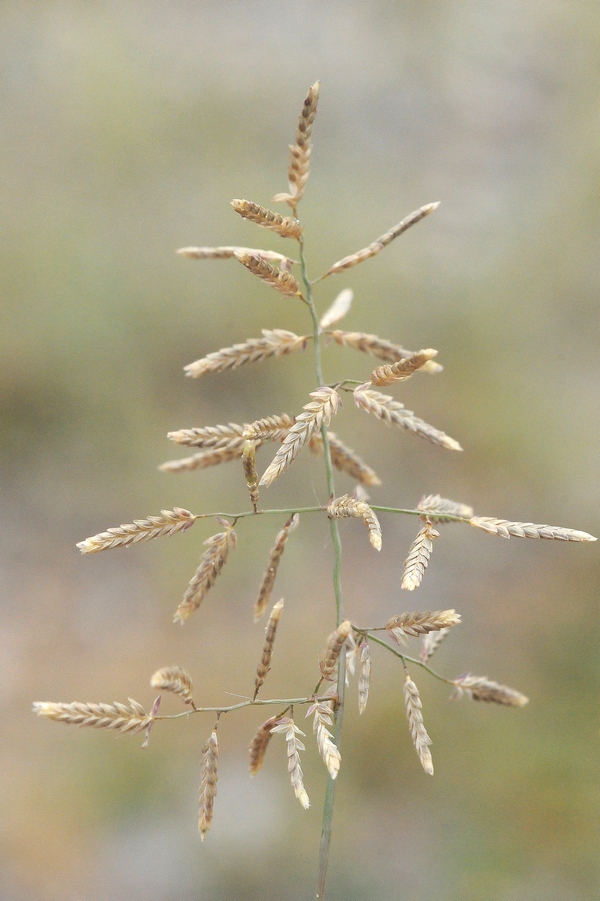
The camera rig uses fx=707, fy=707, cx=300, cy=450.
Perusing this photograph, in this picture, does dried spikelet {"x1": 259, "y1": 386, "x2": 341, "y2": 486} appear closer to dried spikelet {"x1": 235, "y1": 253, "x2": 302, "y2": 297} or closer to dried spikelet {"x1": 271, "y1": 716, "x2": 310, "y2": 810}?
dried spikelet {"x1": 235, "y1": 253, "x2": 302, "y2": 297}

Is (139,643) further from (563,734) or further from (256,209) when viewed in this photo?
(256,209)

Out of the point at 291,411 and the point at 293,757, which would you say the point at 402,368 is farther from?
the point at 291,411

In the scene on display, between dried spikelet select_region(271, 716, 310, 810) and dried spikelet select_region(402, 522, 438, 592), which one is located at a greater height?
dried spikelet select_region(402, 522, 438, 592)

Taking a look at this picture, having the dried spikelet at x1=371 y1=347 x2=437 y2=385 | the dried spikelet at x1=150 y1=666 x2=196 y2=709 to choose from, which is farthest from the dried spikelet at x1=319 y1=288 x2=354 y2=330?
the dried spikelet at x1=150 y1=666 x2=196 y2=709

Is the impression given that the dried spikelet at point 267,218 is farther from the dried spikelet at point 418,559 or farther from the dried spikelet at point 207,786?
the dried spikelet at point 207,786

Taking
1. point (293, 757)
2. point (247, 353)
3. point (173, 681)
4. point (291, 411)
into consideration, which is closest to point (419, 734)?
point (293, 757)
